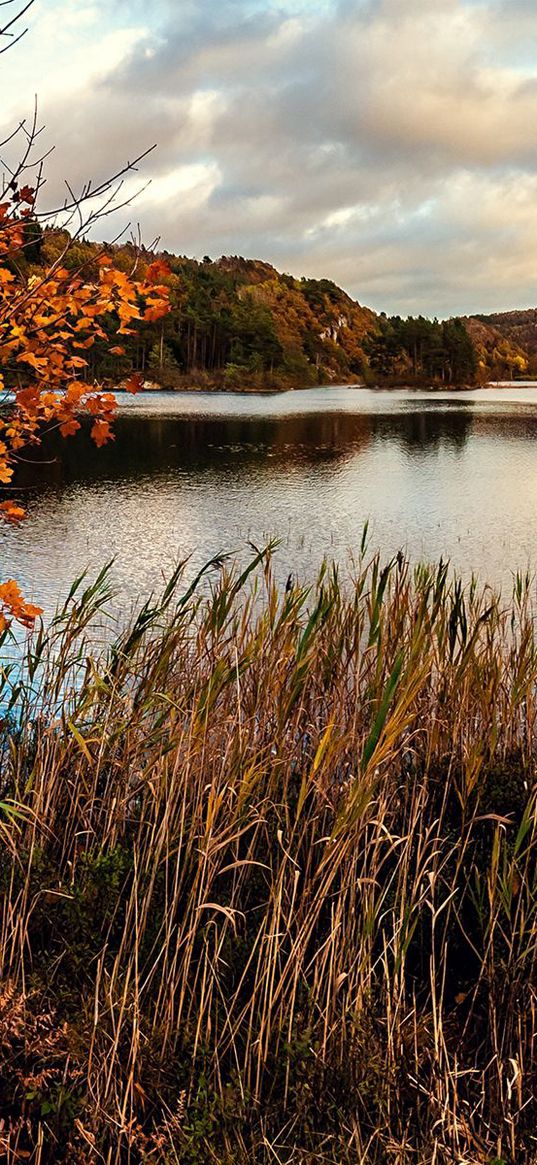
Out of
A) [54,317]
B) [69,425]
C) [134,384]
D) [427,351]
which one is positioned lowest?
[69,425]

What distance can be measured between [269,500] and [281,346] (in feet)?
249

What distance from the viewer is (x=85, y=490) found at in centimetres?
1720

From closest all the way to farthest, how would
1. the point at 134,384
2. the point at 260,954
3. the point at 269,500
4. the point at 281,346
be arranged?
the point at 260,954 → the point at 134,384 → the point at 269,500 → the point at 281,346

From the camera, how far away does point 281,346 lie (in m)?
88.6

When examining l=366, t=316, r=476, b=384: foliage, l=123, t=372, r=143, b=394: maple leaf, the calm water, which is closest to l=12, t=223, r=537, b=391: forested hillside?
l=366, t=316, r=476, b=384: foliage

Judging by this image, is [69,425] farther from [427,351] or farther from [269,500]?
[427,351]

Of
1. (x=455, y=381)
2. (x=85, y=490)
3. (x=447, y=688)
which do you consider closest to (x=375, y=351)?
(x=455, y=381)

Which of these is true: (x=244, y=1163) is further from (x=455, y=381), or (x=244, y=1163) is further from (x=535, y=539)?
(x=455, y=381)

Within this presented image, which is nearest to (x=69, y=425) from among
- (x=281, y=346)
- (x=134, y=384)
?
(x=134, y=384)

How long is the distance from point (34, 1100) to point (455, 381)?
97.9 meters

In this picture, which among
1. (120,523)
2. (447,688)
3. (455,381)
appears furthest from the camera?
(455,381)

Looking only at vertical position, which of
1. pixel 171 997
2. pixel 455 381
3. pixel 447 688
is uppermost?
pixel 455 381

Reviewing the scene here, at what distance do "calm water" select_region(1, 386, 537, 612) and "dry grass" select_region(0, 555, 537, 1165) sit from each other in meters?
1.87

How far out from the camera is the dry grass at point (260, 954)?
247cm
